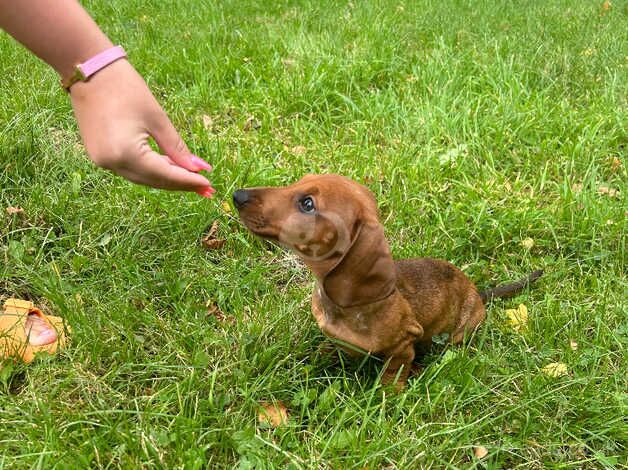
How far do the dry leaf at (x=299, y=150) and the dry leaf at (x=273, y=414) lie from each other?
2060 mm

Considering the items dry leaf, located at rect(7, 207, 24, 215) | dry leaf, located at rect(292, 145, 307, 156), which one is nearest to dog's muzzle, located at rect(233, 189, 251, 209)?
dry leaf, located at rect(7, 207, 24, 215)

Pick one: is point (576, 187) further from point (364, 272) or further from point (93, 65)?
point (93, 65)

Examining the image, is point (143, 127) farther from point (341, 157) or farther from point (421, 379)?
point (341, 157)

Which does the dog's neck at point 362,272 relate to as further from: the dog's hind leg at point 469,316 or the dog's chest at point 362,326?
the dog's hind leg at point 469,316

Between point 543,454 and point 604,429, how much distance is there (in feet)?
0.92

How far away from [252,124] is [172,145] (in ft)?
8.87

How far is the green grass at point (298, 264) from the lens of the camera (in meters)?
2.26

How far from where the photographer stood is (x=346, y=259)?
224 centimetres

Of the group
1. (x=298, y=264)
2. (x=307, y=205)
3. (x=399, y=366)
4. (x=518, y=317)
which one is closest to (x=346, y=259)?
(x=307, y=205)

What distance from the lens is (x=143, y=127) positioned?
1649 mm

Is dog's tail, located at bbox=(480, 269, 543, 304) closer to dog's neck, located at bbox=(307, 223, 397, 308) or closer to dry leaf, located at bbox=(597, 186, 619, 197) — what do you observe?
dog's neck, located at bbox=(307, 223, 397, 308)

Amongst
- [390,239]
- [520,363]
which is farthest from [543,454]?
[390,239]

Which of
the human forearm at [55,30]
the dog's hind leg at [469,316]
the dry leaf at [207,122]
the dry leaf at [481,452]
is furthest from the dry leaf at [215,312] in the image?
the dry leaf at [207,122]

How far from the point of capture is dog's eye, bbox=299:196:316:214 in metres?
2.24
